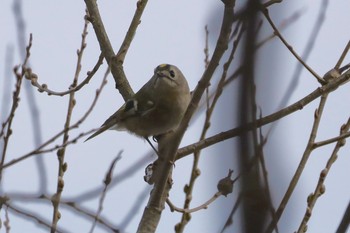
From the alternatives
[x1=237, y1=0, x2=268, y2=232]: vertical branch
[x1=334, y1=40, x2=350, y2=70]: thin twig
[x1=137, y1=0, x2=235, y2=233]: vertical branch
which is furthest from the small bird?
[x1=237, y1=0, x2=268, y2=232]: vertical branch

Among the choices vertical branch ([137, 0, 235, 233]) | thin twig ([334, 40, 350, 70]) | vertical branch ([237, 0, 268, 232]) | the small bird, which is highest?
the small bird

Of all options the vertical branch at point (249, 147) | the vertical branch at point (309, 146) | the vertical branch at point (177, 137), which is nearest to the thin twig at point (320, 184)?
the vertical branch at point (309, 146)

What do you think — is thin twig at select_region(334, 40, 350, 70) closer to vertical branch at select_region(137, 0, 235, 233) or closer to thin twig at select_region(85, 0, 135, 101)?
vertical branch at select_region(137, 0, 235, 233)

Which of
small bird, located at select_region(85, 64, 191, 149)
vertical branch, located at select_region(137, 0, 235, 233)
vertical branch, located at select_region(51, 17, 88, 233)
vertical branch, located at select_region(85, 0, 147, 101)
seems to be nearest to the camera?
vertical branch, located at select_region(137, 0, 235, 233)

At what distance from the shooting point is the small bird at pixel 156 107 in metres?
4.00

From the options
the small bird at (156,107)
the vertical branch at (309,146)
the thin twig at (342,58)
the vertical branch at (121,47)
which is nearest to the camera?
the vertical branch at (309,146)

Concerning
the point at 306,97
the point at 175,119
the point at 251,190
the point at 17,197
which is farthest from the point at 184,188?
the point at 251,190

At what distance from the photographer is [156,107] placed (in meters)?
4.09

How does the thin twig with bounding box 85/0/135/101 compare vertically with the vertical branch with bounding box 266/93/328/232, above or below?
above

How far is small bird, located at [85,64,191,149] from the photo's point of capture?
13.1ft

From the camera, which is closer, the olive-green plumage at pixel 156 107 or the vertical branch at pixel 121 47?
the vertical branch at pixel 121 47

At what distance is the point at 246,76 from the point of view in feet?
2.56

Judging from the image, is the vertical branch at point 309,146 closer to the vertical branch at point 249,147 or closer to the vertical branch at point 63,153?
the vertical branch at point 63,153

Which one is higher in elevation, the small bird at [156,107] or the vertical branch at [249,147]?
the small bird at [156,107]
